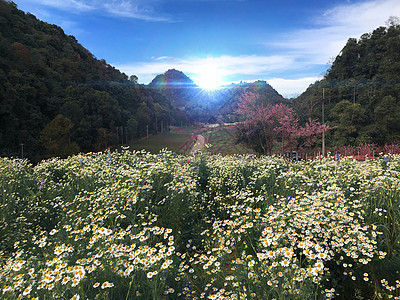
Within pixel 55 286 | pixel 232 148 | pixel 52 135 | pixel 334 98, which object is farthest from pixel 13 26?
pixel 334 98

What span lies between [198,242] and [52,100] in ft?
93.4

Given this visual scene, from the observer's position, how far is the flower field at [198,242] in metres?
2.09

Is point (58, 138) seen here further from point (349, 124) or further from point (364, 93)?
point (364, 93)

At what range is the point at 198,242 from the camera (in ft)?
13.6

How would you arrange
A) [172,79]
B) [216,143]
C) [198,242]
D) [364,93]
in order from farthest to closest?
[172,79], [364,93], [216,143], [198,242]

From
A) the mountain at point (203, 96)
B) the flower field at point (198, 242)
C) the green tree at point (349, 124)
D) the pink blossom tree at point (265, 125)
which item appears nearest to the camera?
the flower field at point (198, 242)

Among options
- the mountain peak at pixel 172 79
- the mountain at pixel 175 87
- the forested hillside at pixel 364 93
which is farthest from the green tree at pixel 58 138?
the mountain peak at pixel 172 79

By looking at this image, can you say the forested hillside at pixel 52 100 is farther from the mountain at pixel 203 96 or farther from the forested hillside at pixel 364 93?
the forested hillside at pixel 364 93

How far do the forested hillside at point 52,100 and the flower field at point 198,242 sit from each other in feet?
62.8

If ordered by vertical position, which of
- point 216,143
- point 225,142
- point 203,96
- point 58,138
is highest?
point 203,96

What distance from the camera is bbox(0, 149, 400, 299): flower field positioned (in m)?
2.09

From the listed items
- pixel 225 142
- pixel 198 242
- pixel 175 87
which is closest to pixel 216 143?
pixel 225 142

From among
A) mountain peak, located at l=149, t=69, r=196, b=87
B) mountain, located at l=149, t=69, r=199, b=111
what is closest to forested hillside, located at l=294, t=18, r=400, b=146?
mountain, located at l=149, t=69, r=199, b=111

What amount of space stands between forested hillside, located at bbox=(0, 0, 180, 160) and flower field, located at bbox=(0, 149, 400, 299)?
62.8 feet
